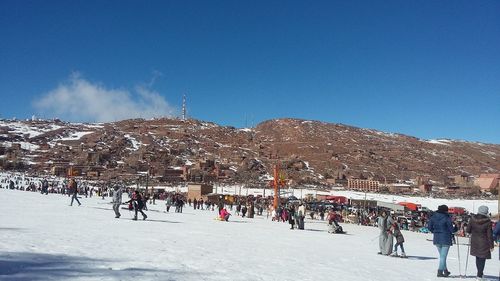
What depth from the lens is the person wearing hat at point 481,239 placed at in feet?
23.9

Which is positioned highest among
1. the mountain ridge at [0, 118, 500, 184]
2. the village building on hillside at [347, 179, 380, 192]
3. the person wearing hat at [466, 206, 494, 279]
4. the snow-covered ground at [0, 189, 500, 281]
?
the mountain ridge at [0, 118, 500, 184]

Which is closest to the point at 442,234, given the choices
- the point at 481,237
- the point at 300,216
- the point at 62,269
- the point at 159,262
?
the point at 481,237

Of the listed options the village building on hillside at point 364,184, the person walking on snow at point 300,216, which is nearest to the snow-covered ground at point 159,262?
the person walking on snow at point 300,216

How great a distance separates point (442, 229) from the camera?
7.98 metres

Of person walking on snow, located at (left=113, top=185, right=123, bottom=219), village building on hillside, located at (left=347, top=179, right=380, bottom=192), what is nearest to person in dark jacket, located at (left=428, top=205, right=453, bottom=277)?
person walking on snow, located at (left=113, top=185, right=123, bottom=219)

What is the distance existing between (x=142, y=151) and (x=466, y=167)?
126 m

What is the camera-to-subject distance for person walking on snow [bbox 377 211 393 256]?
1165 centimetres

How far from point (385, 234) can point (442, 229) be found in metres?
3.98

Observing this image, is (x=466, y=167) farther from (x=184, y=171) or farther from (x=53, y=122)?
(x=53, y=122)

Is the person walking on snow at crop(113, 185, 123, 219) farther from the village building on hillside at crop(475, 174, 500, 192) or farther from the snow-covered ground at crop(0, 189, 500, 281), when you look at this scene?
the village building on hillside at crop(475, 174, 500, 192)

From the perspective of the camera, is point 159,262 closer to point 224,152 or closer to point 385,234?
point 385,234

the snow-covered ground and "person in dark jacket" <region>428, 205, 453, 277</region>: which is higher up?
"person in dark jacket" <region>428, 205, 453, 277</region>

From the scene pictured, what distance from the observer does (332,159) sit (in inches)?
6009

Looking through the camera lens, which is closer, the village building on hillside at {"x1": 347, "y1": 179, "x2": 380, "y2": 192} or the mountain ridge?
the village building on hillside at {"x1": 347, "y1": 179, "x2": 380, "y2": 192}
